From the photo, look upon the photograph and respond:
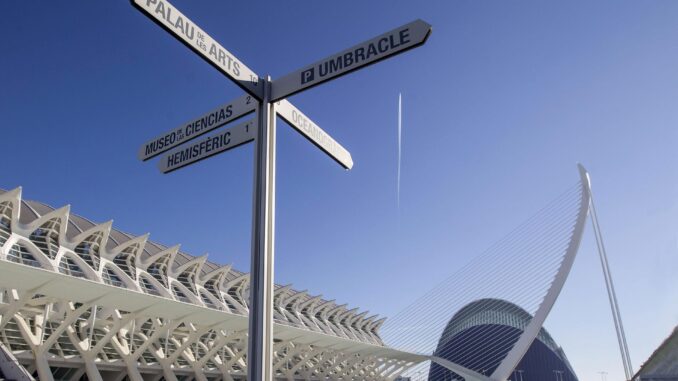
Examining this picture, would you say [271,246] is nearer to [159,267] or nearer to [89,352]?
[89,352]

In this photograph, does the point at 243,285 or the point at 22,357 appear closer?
the point at 22,357

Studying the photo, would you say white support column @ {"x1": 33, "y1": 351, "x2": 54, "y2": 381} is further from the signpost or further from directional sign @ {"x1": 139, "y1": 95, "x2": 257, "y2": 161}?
the signpost

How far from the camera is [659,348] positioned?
14.6 ft

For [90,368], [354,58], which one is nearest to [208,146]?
[354,58]

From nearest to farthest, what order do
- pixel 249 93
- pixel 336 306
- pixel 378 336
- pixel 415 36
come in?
1. pixel 415 36
2. pixel 249 93
3. pixel 336 306
4. pixel 378 336

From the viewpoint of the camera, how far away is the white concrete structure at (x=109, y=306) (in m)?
20.4

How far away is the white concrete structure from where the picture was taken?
2042cm

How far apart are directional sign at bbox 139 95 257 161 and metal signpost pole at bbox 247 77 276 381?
28cm

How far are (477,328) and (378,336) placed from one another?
20766 mm

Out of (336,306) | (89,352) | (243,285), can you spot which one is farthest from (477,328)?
(89,352)

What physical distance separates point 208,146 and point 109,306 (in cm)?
1857

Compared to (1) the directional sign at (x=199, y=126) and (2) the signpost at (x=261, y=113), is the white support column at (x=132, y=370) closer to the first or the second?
(1) the directional sign at (x=199, y=126)

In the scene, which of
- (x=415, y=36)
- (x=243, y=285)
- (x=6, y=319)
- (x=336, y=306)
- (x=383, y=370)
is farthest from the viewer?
(x=336, y=306)

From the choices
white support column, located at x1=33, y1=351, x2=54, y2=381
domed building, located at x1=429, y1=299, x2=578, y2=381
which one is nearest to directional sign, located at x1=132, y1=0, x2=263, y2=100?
white support column, located at x1=33, y1=351, x2=54, y2=381
